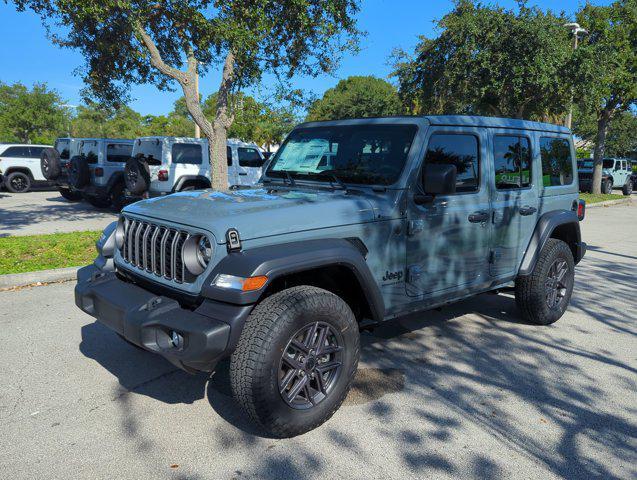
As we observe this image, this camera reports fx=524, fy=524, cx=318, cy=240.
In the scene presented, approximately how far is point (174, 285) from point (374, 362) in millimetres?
1849

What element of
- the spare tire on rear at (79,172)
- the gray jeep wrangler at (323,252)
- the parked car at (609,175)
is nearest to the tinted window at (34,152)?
the spare tire on rear at (79,172)

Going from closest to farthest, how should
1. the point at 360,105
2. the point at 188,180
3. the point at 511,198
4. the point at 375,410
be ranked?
the point at 375,410, the point at 511,198, the point at 188,180, the point at 360,105

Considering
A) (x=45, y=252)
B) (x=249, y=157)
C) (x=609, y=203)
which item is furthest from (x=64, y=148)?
(x=609, y=203)

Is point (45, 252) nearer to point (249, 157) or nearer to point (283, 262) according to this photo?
point (283, 262)

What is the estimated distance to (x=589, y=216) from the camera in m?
16.1

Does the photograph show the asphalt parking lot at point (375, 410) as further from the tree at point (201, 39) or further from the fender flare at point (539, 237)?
the tree at point (201, 39)

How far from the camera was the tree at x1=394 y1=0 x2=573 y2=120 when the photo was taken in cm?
1540

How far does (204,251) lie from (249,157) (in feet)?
34.3

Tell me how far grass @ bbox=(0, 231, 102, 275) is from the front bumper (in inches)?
161

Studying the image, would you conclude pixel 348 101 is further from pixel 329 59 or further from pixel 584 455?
pixel 584 455

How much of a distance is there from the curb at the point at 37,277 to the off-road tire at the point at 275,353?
4.47 meters

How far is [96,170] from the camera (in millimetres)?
13188

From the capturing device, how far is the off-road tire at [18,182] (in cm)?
1820

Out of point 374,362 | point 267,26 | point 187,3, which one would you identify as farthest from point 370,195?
point 187,3
